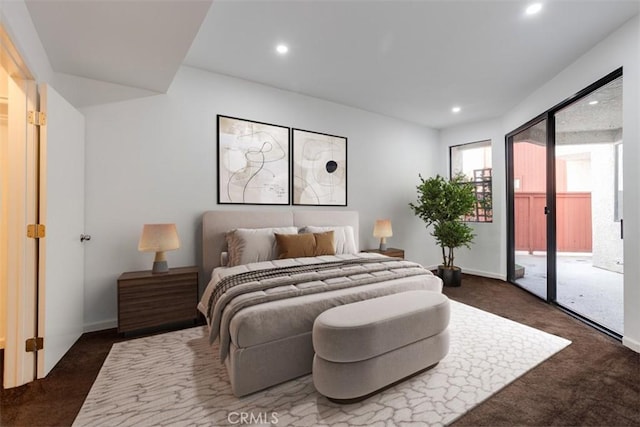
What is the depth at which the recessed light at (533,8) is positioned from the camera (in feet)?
7.14

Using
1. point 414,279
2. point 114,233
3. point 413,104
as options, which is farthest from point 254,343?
point 413,104

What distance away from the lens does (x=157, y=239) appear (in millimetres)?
2639

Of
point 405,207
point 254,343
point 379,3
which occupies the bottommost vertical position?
point 254,343

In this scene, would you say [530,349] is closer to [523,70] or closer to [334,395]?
[334,395]

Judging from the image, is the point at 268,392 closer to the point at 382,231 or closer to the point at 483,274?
the point at 382,231

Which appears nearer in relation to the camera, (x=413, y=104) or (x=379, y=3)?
(x=379, y=3)

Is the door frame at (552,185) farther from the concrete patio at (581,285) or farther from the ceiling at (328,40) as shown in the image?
the ceiling at (328,40)

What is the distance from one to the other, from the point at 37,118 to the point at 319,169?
294 centimetres

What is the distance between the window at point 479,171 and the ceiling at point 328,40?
149 cm

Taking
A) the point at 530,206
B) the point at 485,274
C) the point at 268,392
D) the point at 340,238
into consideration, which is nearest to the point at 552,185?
the point at 530,206


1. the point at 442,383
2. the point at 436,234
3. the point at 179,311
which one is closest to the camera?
the point at 442,383

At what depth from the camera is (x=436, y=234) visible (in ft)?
15.1

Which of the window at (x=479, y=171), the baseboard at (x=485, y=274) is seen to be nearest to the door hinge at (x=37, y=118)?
the window at (x=479, y=171)

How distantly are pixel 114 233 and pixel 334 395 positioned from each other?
2.64 meters
